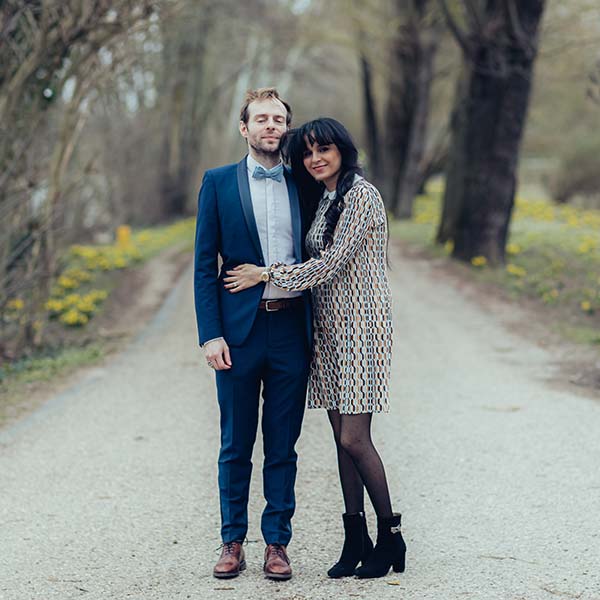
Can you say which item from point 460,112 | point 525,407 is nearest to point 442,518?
point 525,407

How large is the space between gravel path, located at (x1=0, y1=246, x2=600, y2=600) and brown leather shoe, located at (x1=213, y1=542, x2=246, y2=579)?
0.06 metres

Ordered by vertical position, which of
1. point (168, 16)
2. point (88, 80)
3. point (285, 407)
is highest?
point (168, 16)

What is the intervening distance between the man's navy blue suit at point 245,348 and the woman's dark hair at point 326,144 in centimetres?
9

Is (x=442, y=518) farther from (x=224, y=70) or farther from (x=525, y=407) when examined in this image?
(x=224, y=70)

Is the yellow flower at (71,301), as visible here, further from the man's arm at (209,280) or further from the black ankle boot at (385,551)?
the black ankle boot at (385,551)

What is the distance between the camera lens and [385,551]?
4.22m

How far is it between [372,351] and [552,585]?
1236mm

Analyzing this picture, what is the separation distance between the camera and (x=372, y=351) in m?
4.16

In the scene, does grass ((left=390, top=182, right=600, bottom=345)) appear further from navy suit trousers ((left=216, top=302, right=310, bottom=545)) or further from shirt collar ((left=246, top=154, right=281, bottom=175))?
shirt collar ((left=246, top=154, right=281, bottom=175))

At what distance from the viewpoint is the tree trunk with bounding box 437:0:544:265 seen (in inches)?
562

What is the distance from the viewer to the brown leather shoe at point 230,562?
14.0ft

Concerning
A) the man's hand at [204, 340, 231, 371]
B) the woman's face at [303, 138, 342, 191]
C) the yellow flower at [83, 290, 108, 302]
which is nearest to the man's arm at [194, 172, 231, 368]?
the man's hand at [204, 340, 231, 371]

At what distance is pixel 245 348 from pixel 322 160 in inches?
34.2

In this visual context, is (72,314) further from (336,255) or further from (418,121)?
(418,121)
